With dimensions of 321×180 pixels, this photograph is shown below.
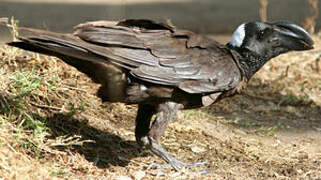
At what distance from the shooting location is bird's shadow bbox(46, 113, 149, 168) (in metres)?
3.95

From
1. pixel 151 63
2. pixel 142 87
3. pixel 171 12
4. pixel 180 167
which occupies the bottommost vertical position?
pixel 180 167

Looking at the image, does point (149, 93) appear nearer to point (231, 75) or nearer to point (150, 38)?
point (150, 38)

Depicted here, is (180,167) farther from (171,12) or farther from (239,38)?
(171,12)

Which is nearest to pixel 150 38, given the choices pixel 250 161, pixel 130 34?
pixel 130 34

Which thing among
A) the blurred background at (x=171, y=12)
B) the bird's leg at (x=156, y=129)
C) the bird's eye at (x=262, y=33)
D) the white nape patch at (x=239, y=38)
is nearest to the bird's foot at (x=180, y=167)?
the bird's leg at (x=156, y=129)

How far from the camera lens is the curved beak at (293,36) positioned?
422 centimetres

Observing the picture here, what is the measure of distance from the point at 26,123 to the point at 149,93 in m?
1.02

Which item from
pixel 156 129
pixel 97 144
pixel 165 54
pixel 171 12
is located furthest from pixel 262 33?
pixel 171 12

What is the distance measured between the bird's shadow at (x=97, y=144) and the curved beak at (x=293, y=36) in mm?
1490

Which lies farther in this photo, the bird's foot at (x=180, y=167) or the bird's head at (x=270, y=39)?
the bird's head at (x=270, y=39)

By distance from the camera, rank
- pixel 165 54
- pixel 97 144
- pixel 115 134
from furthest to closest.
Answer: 1. pixel 115 134
2. pixel 97 144
3. pixel 165 54

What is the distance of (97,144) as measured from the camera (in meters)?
4.16

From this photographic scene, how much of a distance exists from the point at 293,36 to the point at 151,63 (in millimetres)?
1331

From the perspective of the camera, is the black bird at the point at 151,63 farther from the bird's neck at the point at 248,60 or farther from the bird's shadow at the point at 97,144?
the bird's shadow at the point at 97,144
